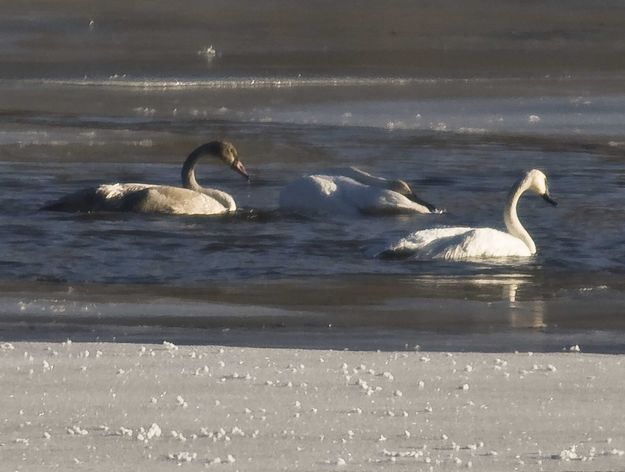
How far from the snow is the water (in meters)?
0.99

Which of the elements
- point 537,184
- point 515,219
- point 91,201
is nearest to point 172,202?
point 91,201

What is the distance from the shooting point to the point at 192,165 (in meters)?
14.8

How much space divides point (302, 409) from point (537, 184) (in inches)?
282

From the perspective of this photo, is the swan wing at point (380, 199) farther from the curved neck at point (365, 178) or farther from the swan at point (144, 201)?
the swan at point (144, 201)

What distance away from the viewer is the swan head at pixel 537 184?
1251cm

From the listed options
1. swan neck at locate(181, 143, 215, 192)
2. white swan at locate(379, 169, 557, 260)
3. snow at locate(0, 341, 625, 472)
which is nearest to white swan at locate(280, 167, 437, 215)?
swan neck at locate(181, 143, 215, 192)

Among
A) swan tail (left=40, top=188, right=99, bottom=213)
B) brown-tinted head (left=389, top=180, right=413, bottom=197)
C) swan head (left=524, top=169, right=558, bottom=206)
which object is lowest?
swan tail (left=40, top=188, right=99, bottom=213)

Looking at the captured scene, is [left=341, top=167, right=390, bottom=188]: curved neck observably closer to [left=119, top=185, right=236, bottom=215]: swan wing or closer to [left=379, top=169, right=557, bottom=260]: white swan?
[left=119, top=185, right=236, bottom=215]: swan wing

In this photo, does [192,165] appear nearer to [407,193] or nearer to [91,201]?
[91,201]

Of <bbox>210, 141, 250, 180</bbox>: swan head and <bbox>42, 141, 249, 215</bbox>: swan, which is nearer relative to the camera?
<bbox>42, 141, 249, 215</bbox>: swan

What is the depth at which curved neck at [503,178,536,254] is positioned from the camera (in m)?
11.4

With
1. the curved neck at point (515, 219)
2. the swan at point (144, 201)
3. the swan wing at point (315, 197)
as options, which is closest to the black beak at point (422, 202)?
the swan wing at point (315, 197)

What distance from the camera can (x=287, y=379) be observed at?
6.26m

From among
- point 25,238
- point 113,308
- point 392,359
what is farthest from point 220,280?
point 392,359
